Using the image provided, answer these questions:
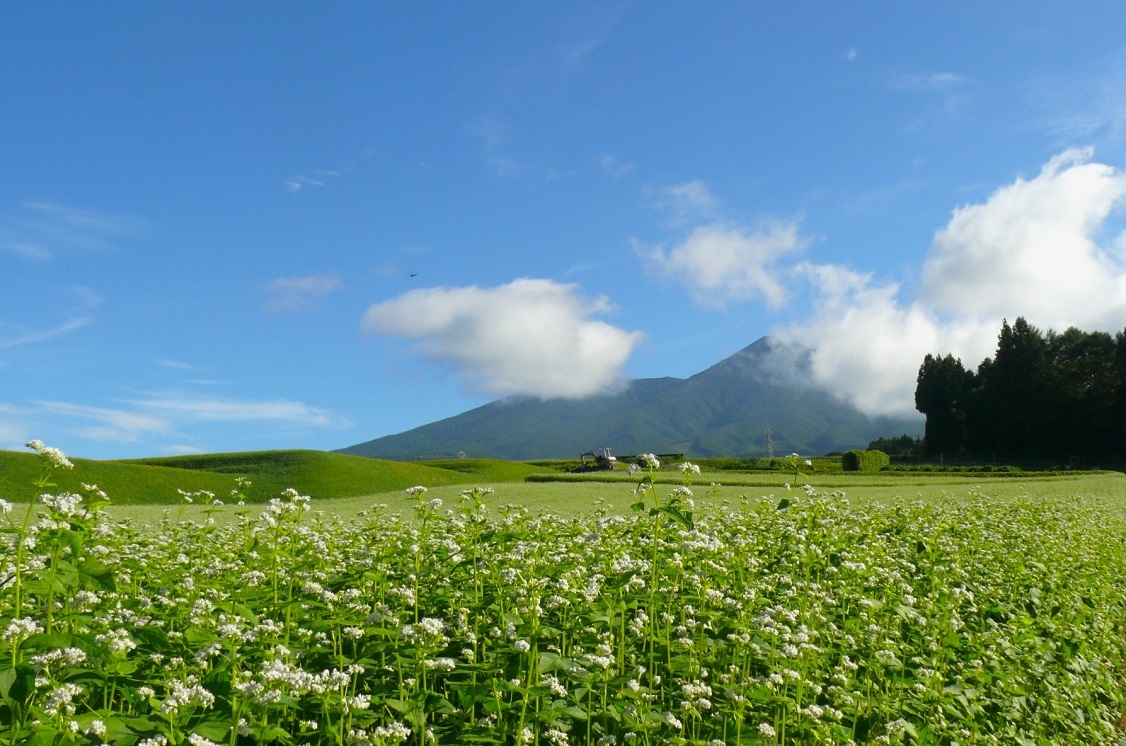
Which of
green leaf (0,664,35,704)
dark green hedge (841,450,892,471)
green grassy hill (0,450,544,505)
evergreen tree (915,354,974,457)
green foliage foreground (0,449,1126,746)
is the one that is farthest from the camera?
evergreen tree (915,354,974,457)

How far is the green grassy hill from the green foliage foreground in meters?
25.4

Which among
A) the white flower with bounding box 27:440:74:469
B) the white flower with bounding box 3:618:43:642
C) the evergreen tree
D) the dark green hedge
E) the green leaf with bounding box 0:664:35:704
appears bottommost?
the dark green hedge

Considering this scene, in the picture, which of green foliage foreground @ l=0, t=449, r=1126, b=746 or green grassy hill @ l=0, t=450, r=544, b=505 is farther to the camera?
green grassy hill @ l=0, t=450, r=544, b=505

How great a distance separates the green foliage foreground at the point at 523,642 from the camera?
4301 millimetres

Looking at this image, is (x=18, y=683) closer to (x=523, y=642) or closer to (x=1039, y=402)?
(x=523, y=642)

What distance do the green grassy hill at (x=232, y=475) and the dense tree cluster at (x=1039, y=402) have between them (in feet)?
220

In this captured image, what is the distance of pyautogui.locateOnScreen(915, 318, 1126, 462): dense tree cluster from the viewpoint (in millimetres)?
80938

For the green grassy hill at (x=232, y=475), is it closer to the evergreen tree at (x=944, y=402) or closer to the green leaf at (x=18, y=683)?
the green leaf at (x=18, y=683)

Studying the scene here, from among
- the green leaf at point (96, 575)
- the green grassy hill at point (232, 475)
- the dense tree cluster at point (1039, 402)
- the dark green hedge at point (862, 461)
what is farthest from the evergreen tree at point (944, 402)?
the green leaf at point (96, 575)

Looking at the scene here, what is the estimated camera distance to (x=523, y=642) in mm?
4570

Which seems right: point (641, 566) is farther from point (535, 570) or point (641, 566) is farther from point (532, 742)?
point (532, 742)

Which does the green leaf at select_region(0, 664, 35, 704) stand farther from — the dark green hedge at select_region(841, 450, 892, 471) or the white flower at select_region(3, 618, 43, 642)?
the dark green hedge at select_region(841, 450, 892, 471)

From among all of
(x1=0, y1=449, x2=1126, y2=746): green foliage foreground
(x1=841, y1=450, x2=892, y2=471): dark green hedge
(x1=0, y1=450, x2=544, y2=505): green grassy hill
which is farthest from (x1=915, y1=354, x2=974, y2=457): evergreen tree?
(x1=0, y1=449, x2=1126, y2=746): green foliage foreground

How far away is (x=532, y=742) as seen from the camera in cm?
514
